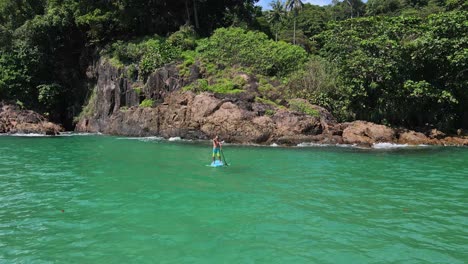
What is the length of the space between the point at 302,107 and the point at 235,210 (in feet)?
70.6

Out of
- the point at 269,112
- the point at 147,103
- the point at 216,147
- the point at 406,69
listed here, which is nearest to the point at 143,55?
the point at 147,103

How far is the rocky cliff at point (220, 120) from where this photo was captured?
30.1 meters

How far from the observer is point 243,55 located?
133 feet

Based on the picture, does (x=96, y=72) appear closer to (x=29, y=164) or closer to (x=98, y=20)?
(x=98, y=20)

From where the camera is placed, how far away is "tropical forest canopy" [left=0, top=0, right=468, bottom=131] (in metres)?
32.0

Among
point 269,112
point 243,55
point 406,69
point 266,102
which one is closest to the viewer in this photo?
point 269,112

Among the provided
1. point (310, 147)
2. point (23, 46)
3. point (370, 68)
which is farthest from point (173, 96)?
point (23, 46)

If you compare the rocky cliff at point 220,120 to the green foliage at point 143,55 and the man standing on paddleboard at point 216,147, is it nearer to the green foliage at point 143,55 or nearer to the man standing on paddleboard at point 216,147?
the green foliage at point 143,55

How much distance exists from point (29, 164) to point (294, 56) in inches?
1082

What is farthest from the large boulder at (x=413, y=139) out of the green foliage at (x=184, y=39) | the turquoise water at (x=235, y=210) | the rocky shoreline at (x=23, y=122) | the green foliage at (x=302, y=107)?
the rocky shoreline at (x=23, y=122)

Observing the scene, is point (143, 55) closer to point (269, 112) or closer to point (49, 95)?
point (49, 95)

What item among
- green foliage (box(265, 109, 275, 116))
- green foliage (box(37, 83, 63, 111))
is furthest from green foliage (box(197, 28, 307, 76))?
green foliage (box(37, 83, 63, 111))

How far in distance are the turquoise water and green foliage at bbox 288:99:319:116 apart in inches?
400

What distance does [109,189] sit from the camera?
50.6ft
